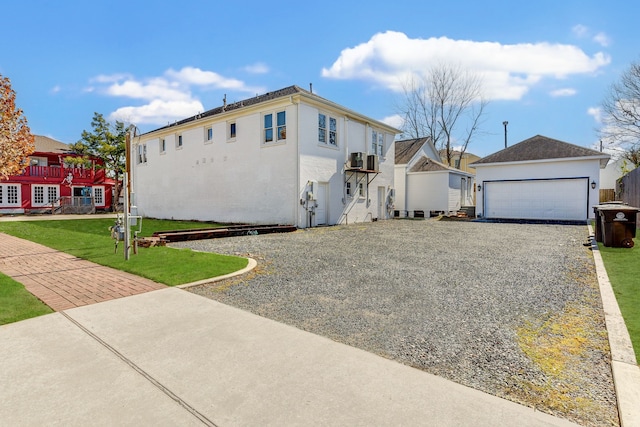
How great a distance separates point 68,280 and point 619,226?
43.7 feet

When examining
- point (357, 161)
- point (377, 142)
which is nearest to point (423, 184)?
point (377, 142)

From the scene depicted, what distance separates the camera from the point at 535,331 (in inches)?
144

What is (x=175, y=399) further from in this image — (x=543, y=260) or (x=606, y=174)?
(x=606, y=174)

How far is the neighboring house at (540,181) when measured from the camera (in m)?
18.0

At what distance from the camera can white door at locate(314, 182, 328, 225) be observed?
16.4 m

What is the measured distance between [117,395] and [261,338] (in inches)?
52.4

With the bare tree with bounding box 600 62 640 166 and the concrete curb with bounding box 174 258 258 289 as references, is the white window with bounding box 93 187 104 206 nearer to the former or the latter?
the concrete curb with bounding box 174 258 258 289

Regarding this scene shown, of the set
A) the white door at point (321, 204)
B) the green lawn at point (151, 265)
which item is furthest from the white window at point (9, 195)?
the white door at point (321, 204)

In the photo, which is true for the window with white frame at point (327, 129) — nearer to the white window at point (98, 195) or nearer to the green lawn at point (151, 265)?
the green lawn at point (151, 265)

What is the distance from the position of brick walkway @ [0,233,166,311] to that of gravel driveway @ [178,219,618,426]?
1300mm

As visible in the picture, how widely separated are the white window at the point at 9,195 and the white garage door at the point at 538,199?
38.2m

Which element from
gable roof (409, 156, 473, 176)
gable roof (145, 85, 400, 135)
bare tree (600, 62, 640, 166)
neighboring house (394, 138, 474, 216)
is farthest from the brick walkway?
bare tree (600, 62, 640, 166)

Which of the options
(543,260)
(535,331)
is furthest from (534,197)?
(535,331)

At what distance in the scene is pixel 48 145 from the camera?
33969 mm
